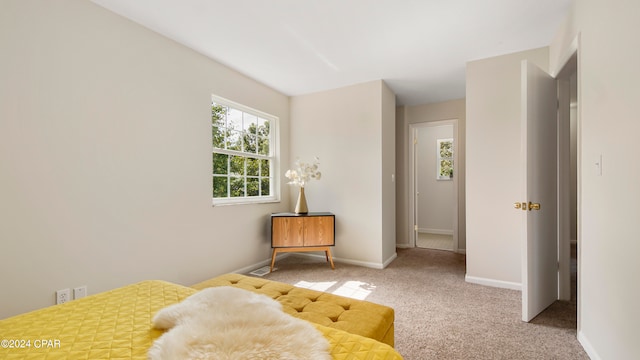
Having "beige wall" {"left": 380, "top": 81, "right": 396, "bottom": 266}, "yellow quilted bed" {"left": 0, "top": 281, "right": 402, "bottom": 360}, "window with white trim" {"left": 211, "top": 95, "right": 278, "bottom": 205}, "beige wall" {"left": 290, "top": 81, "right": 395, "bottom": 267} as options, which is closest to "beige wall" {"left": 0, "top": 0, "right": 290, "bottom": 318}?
"window with white trim" {"left": 211, "top": 95, "right": 278, "bottom": 205}

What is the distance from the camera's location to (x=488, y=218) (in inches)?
122

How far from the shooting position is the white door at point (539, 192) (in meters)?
2.19

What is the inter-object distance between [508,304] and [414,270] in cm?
116

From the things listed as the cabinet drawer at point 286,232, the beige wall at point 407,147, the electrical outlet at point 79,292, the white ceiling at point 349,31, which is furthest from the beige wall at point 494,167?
the electrical outlet at point 79,292

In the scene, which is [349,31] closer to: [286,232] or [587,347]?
[286,232]

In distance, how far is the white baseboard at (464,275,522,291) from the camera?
2923 millimetres

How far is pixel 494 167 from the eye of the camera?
10.0ft

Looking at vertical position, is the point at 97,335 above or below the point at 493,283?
above

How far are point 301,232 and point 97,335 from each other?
2708 millimetres

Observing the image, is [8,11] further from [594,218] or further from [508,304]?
[508,304]

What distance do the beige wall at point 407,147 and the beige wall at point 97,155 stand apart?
10.3 feet

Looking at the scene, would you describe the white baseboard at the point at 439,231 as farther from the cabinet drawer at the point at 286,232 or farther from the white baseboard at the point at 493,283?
the cabinet drawer at the point at 286,232

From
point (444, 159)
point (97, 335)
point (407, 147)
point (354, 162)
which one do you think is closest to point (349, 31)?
point (354, 162)

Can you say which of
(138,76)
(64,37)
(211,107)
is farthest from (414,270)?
(64,37)
